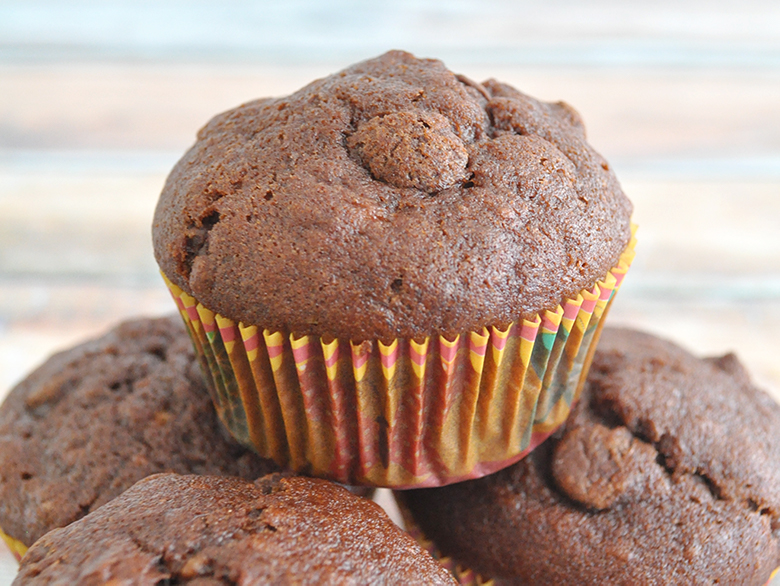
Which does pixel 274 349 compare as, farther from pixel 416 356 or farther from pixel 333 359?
pixel 416 356

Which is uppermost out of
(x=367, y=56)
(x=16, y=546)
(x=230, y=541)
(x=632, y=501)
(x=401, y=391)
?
(x=367, y=56)

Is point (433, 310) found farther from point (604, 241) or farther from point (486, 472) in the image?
point (486, 472)

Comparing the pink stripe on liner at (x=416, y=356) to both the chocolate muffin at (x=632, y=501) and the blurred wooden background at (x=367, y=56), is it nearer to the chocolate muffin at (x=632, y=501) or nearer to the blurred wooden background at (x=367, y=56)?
the chocolate muffin at (x=632, y=501)

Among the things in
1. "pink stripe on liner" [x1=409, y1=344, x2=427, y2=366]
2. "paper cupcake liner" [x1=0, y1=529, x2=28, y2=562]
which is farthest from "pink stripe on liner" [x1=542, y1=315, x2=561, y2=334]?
"paper cupcake liner" [x1=0, y1=529, x2=28, y2=562]

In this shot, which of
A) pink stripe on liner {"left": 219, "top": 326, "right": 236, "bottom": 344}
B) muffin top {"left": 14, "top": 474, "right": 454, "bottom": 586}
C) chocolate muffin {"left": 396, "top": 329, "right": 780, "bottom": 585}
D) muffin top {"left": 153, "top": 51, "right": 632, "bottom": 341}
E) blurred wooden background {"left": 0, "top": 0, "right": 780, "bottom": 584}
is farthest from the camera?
blurred wooden background {"left": 0, "top": 0, "right": 780, "bottom": 584}

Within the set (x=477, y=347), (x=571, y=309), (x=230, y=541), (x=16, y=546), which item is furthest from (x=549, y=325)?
(x=16, y=546)

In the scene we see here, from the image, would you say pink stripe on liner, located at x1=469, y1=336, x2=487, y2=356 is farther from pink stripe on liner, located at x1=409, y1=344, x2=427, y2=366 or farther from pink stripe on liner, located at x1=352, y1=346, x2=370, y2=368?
pink stripe on liner, located at x1=352, y1=346, x2=370, y2=368

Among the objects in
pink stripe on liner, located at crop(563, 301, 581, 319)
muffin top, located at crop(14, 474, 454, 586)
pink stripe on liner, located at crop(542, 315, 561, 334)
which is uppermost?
pink stripe on liner, located at crop(563, 301, 581, 319)
